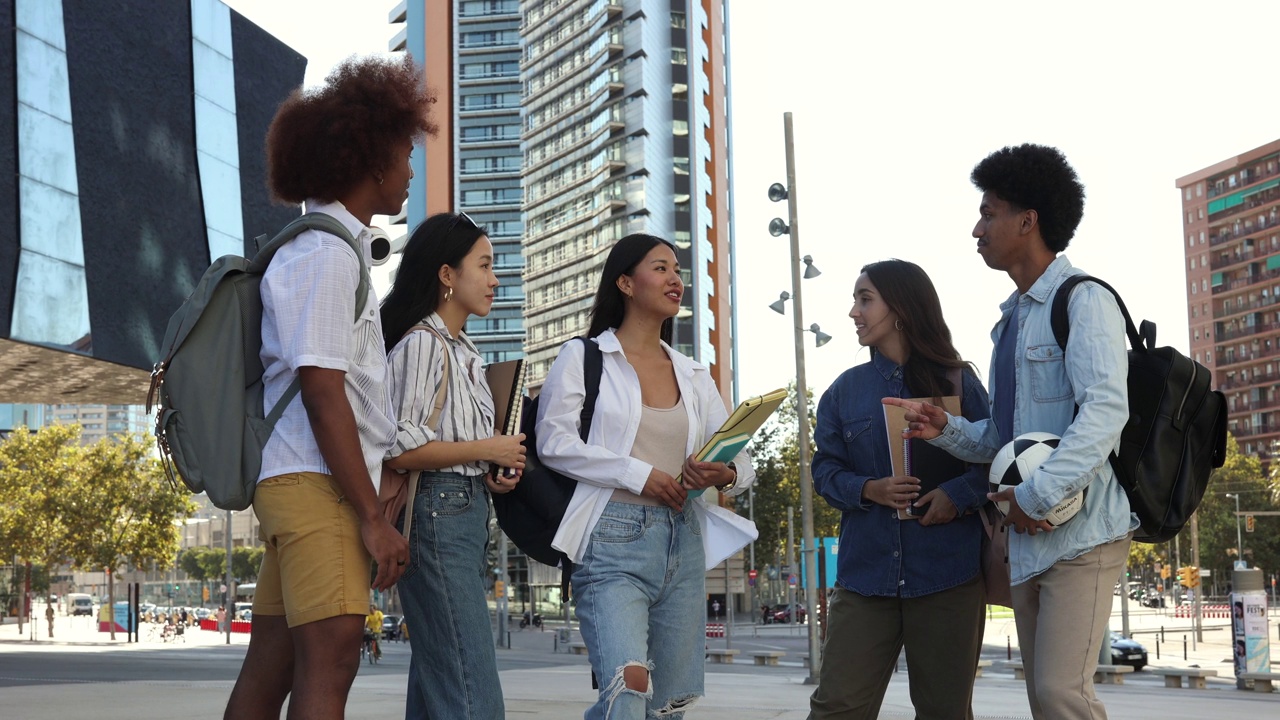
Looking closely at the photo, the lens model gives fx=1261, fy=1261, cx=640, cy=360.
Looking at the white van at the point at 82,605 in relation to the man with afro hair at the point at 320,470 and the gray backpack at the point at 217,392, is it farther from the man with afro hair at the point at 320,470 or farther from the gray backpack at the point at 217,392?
the gray backpack at the point at 217,392

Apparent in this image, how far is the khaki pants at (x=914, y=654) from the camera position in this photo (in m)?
4.30

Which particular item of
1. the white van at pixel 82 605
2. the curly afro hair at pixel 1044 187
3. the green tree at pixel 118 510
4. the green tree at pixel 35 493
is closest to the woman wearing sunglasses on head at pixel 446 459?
the curly afro hair at pixel 1044 187

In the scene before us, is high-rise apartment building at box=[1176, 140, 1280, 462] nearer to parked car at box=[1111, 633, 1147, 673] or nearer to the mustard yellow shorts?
parked car at box=[1111, 633, 1147, 673]

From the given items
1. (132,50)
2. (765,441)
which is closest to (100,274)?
(132,50)

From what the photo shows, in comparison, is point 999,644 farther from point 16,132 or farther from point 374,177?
point 374,177

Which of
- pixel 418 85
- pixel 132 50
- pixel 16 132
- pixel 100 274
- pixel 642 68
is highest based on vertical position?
pixel 642 68

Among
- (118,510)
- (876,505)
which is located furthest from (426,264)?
(118,510)

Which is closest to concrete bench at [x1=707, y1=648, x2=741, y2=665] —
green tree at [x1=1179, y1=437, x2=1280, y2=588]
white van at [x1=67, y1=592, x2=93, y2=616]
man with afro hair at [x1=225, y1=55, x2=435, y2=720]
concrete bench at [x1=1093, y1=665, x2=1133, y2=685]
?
concrete bench at [x1=1093, y1=665, x2=1133, y2=685]

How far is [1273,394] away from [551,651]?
4090 inches

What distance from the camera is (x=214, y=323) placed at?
3090mm

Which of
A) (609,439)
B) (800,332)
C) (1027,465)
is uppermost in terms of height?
(800,332)

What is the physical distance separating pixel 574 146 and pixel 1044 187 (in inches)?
3860

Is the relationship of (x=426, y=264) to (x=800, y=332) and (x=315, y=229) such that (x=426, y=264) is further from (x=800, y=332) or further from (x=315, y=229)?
(x=800, y=332)

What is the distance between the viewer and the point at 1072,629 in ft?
11.6
